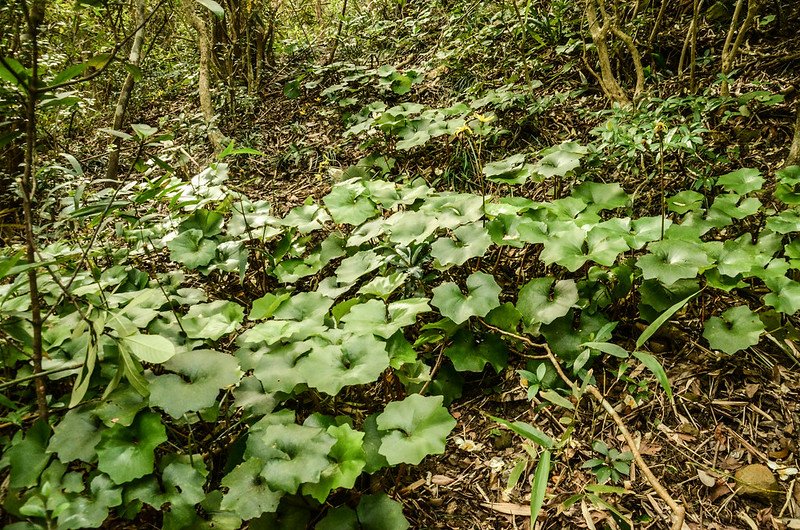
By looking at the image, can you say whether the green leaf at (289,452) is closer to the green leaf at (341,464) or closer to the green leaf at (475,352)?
the green leaf at (341,464)

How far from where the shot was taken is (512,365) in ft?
6.59

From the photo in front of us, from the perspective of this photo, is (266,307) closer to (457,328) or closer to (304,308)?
(304,308)

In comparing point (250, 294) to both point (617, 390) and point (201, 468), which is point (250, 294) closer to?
point (201, 468)

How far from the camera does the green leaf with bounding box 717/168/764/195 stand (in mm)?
2076

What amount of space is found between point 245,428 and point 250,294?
100 centimetres

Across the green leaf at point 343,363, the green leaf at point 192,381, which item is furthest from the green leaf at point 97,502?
the green leaf at point 343,363

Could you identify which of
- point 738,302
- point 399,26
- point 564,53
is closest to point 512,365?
point 738,302

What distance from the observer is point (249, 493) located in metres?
1.37

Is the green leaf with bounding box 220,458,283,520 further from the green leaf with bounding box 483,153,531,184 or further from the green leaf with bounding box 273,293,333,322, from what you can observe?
the green leaf with bounding box 483,153,531,184

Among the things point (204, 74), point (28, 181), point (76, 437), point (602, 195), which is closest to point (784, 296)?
point (602, 195)

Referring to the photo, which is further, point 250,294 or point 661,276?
point 250,294

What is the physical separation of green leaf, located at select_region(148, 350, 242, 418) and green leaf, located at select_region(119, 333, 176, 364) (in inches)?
7.3

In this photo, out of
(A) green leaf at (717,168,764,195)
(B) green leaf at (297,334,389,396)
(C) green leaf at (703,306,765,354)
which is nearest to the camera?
(B) green leaf at (297,334,389,396)

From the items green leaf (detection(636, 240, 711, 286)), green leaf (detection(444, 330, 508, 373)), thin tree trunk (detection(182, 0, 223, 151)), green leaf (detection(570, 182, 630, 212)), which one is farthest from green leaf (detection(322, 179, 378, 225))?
thin tree trunk (detection(182, 0, 223, 151))
